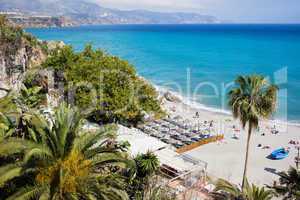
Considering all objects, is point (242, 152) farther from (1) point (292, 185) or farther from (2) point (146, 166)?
(2) point (146, 166)

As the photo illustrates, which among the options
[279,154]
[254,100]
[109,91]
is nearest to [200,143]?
[279,154]

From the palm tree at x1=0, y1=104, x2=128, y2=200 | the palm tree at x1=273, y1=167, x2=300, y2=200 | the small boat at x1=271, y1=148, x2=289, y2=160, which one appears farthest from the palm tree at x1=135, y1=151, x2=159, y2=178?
the small boat at x1=271, y1=148, x2=289, y2=160

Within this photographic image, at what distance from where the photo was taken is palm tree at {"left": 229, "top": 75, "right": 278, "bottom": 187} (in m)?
15.8

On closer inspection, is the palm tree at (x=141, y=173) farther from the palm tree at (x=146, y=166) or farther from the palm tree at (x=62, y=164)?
the palm tree at (x=62, y=164)

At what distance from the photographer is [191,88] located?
54.8 m

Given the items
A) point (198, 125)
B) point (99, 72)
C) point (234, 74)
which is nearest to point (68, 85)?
point (99, 72)

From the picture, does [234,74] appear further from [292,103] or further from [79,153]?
[79,153]

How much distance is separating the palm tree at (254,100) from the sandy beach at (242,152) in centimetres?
571

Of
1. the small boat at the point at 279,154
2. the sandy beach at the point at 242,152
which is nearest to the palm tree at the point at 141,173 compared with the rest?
the sandy beach at the point at 242,152

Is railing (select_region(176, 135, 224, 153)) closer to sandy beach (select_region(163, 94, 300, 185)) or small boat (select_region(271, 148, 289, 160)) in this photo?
sandy beach (select_region(163, 94, 300, 185))

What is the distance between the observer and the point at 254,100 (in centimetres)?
1605

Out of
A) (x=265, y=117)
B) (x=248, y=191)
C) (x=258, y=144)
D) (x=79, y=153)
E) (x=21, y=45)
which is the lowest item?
(x=258, y=144)

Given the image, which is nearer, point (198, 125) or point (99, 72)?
point (99, 72)

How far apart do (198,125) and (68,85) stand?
13920 mm
